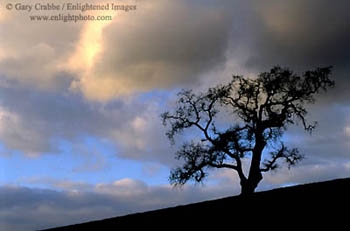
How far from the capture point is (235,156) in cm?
2273

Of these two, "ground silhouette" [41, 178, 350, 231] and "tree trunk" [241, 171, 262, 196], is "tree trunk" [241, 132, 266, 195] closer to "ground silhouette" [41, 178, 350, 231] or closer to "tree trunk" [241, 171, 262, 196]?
"tree trunk" [241, 171, 262, 196]

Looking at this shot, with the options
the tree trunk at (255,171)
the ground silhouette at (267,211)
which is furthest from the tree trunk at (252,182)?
the ground silhouette at (267,211)

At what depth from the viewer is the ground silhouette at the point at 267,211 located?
5742 millimetres

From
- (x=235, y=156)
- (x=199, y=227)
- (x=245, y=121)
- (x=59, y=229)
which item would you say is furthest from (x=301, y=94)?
(x=199, y=227)

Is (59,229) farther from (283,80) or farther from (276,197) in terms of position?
(283,80)

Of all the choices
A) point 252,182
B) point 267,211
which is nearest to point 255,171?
point 252,182

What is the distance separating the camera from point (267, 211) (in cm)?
657

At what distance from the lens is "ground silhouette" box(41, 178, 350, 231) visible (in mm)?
5742

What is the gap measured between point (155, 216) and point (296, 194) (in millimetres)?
3182

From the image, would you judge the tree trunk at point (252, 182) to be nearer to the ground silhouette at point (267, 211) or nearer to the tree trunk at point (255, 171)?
the tree trunk at point (255, 171)

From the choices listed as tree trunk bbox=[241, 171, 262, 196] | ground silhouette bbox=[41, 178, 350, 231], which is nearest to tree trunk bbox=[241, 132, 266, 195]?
tree trunk bbox=[241, 171, 262, 196]

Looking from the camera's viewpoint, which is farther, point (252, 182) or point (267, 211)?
point (252, 182)

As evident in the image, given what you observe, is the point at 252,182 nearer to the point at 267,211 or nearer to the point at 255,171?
the point at 255,171

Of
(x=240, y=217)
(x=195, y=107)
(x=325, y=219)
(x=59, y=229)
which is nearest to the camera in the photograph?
(x=325, y=219)
